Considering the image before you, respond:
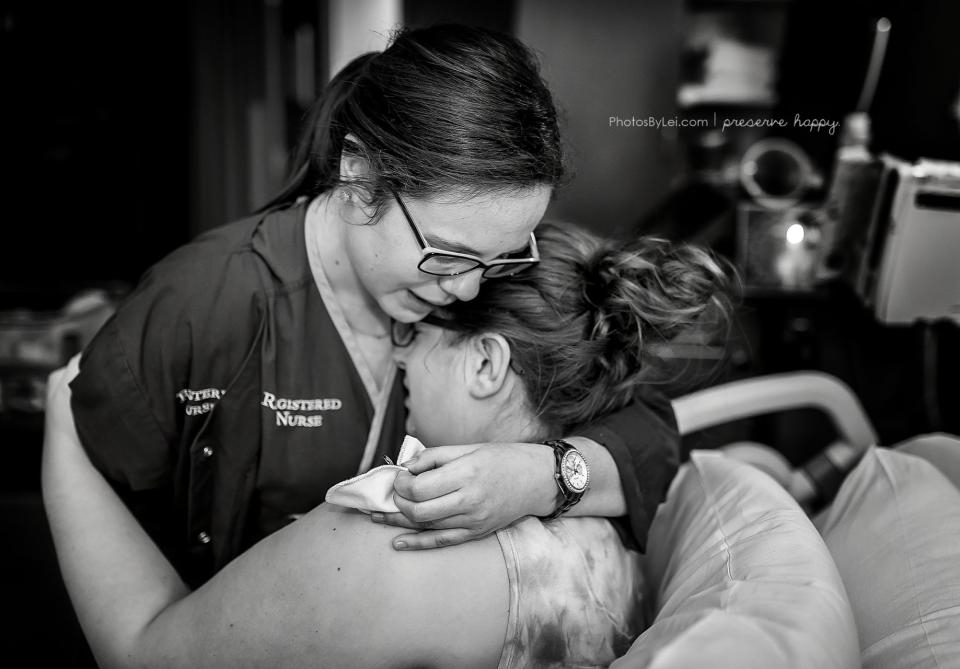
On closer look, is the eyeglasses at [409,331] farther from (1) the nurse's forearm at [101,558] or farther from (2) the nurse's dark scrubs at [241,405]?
(1) the nurse's forearm at [101,558]

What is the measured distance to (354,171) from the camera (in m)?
1.26

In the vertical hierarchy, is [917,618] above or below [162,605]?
above

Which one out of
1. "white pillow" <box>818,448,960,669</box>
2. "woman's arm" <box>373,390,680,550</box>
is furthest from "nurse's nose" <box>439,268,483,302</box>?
"white pillow" <box>818,448,960,669</box>

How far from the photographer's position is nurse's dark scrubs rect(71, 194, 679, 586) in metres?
1.28

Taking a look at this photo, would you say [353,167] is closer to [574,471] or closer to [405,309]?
[405,309]

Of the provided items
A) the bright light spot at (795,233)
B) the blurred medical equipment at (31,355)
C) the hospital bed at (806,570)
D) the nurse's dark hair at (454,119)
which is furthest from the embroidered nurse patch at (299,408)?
the bright light spot at (795,233)

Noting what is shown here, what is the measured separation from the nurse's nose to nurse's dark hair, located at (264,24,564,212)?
128 millimetres

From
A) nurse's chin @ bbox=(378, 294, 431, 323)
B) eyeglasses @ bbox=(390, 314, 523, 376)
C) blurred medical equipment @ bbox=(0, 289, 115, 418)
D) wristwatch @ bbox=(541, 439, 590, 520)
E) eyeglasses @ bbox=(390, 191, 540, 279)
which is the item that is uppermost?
eyeglasses @ bbox=(390, 191, 540, 279)

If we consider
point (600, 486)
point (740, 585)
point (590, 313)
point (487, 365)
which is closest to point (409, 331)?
point (487, 365)

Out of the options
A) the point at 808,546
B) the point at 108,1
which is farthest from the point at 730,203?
the point at 108,1

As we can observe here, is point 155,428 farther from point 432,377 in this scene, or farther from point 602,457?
point 602,457

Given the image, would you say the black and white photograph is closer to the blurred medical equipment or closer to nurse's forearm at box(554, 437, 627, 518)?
nurse's forearm at box(554, 437, 627, 518)

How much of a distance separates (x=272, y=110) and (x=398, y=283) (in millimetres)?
2982

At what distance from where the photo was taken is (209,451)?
1.35 m
